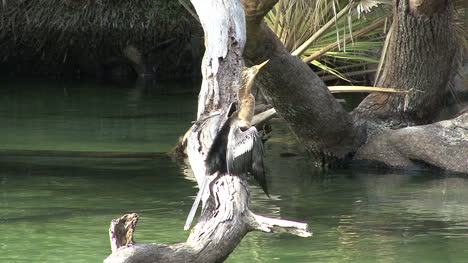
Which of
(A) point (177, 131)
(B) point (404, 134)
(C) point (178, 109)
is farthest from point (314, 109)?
(C) point (178, 109)

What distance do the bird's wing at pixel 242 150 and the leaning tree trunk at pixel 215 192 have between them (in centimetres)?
7

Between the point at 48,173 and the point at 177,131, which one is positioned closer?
the point at 48,173

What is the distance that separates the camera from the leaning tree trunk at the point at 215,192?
14.8 feet

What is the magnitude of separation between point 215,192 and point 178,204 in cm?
318

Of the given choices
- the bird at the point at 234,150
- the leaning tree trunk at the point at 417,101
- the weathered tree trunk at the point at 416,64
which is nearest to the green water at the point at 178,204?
the leaning tree trunk at the point at 417,101

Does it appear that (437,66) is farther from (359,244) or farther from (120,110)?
(120,110)

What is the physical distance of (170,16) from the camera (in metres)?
21.0

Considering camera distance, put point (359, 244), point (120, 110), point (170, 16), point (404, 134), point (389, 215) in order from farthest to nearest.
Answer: point (170, 16)
point (120, 110)
point (404, 134)
point (389, 215)
point (359, 244)

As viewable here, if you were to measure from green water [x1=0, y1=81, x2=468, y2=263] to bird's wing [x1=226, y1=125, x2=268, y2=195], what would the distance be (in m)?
1.27

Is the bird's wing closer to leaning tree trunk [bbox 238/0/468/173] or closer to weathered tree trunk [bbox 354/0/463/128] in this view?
leaning tree trunk [bbox 238/0/468/173]

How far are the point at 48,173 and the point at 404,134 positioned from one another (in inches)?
148

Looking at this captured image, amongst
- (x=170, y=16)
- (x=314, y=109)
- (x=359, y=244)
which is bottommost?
(x=359, y=244)

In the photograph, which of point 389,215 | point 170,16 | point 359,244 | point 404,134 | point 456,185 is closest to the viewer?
point 359,244

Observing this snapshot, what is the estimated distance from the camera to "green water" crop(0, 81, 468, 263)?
671 cm
